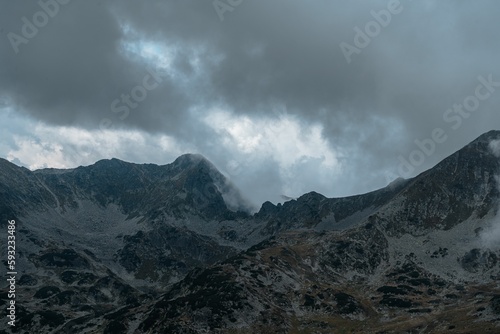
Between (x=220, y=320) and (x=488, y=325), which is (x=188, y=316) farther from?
(x=488, y=325)

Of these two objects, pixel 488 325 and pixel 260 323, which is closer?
pixel 488 325

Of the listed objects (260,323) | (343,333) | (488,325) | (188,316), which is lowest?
(488,325)

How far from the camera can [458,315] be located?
598ft

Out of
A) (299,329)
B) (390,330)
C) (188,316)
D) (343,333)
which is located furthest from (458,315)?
(188,316)

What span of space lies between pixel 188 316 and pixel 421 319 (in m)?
94.6

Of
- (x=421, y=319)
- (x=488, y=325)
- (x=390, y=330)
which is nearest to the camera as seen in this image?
(x=488, y=325)

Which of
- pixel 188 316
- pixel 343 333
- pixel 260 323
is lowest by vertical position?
pixel 343 333

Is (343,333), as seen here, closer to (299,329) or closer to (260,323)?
(299,329)

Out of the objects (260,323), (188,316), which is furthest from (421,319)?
(188,316)

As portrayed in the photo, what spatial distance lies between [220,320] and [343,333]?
49.5 meters

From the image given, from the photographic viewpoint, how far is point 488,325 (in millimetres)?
160875

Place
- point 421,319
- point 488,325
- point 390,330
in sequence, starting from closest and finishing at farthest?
1. point 488,325
2. point 390,330
3. point 421,319

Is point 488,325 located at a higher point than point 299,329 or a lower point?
lower

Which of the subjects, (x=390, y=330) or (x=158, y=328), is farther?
(x=158, y=328)
